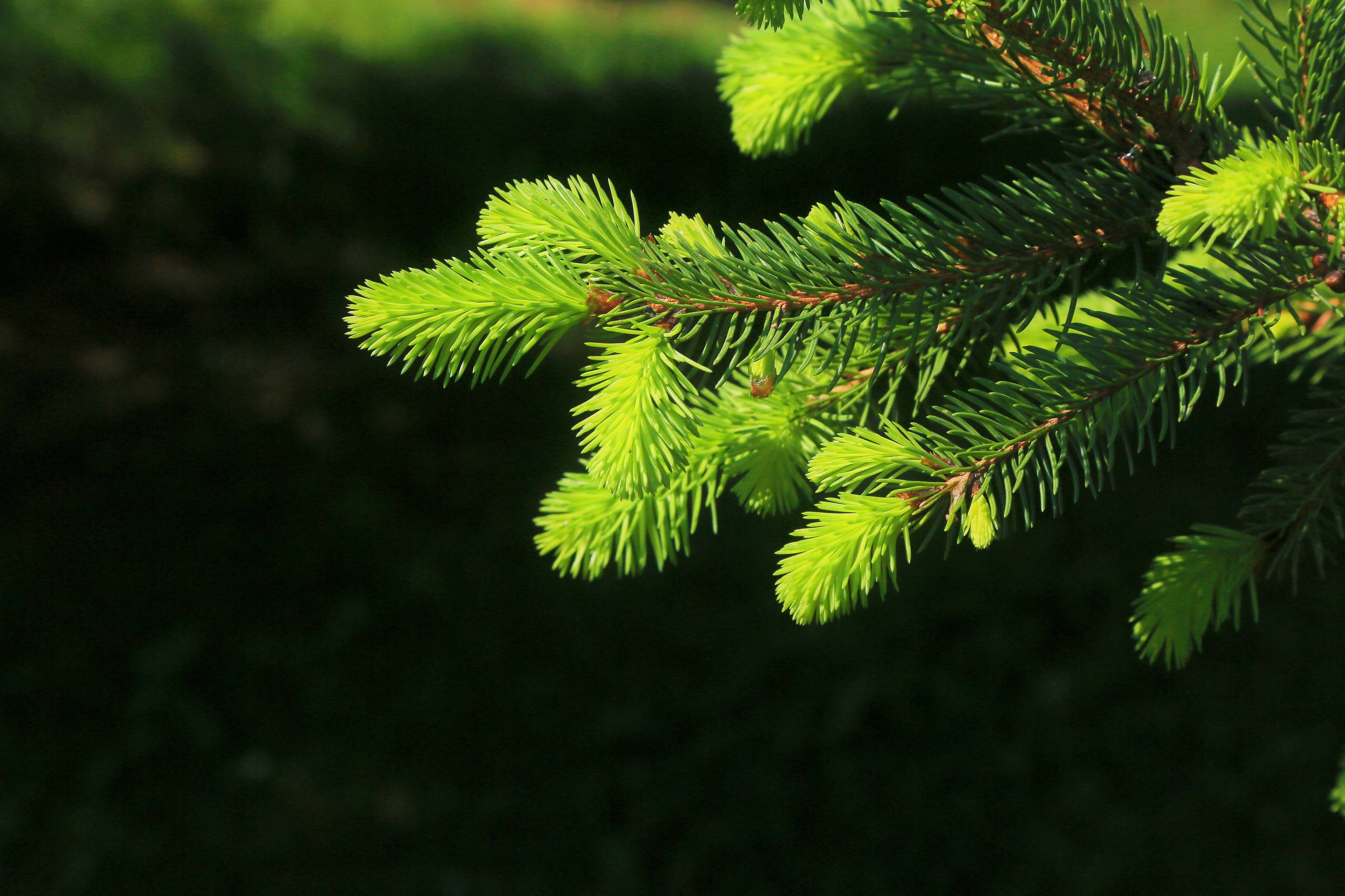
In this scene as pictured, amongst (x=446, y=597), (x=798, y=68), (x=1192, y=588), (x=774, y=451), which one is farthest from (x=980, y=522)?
(x=446, y=597)

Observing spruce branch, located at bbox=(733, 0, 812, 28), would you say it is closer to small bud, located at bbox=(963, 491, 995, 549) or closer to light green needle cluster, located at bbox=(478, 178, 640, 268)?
light green needle cluster, located at bbox=(478, 178, 640, 268)

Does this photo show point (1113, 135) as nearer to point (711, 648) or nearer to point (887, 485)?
point (887, 485)

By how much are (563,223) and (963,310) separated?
1.21 ft

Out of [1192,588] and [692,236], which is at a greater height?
[692,236]

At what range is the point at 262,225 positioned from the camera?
5.28 meters

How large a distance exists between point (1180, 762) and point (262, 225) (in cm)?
524

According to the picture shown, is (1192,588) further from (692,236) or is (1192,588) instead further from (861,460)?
(692,236)

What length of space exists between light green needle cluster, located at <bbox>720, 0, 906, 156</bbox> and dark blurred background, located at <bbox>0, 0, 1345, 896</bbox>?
3.26 meters

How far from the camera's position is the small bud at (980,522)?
819 mm

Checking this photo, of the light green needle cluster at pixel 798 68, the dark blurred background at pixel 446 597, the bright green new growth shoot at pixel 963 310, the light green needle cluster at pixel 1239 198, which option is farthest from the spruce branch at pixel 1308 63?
the dark blurred background at pixel 446 597

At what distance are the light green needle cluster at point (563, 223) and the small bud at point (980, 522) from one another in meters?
0.36

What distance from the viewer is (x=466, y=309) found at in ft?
2.65

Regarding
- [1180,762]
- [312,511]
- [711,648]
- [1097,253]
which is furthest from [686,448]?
[312,511]

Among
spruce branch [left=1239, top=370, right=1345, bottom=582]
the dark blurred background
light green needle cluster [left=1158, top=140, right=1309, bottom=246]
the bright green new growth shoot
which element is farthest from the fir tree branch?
the dark blurred background
